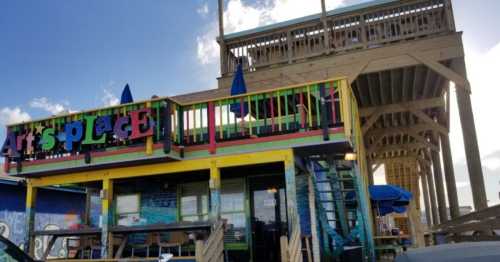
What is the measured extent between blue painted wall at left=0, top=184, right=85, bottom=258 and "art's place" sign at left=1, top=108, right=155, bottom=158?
14.6ft

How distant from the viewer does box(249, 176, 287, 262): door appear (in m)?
9.57

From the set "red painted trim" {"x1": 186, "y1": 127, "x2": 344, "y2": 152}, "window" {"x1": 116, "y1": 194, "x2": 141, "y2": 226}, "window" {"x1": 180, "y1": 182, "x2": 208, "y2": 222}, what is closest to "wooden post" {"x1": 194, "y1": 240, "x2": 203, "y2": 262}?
"red painted trim" {"x1": 186, "y1": 127, "x2": 344, "y2": 152}

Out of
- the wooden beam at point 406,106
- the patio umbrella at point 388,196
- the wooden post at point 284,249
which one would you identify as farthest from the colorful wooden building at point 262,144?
the wooden beam at point 406,106

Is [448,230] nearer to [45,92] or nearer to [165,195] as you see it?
[165,195]

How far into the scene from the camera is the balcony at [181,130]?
780 centimetres

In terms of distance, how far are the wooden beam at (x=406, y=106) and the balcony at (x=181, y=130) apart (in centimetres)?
755

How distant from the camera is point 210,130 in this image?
8.38 meters

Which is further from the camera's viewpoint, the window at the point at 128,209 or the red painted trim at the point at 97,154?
the window at the point at 128,209

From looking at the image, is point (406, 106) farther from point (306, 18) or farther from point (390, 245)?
point (390, 245)

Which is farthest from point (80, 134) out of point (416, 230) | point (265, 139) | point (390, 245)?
point (416, 230)

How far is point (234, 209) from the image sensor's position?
393 inches

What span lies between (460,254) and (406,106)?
12.6m

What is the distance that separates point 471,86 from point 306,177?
5423 millimetres

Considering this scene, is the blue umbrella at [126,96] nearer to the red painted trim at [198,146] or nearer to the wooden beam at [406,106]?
the red painted trim at [198,146]
